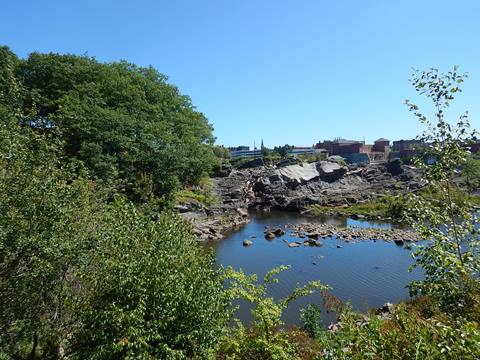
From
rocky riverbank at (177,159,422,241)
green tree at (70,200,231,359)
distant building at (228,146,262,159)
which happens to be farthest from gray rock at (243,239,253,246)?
distant building at (228,146,262,159)

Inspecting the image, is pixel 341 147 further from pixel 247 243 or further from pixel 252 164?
pixel 247 243

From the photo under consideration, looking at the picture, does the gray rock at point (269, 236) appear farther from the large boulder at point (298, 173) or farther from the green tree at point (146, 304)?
the large boulder at point (298, 173)

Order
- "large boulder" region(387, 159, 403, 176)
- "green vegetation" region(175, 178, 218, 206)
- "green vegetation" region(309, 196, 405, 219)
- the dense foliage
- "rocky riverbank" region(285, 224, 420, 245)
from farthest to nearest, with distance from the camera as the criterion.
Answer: "large boulder" region(387, 159, 403, 176) → "green vegetation" region(309, 196, 405, 219) → "green vegetation" region(175, 178, 218, 206) → "rocky riverbank" region(285, 224, 420, 245) → the dense foliage

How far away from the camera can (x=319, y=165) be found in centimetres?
8238

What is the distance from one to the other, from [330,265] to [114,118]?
23001 mm

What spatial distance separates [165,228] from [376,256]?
1065 inches

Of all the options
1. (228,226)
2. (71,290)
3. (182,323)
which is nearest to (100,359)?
(182,323)

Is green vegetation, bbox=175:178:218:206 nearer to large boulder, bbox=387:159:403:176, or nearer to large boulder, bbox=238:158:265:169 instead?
large boulder, bbox=238:158:265:169

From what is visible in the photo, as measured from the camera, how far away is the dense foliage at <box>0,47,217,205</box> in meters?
29.7

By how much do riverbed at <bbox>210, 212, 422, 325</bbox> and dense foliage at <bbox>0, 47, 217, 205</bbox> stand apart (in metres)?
9.90

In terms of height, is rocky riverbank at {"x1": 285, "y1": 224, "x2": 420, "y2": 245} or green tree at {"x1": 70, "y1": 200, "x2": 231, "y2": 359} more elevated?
green tree at {"x1": 70, "y1": 200, "x2": 231, "y2": 359}

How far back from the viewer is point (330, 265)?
29328 mm

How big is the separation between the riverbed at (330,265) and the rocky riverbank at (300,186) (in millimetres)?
13189

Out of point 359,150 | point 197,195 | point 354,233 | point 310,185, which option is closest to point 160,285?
point 354,233
